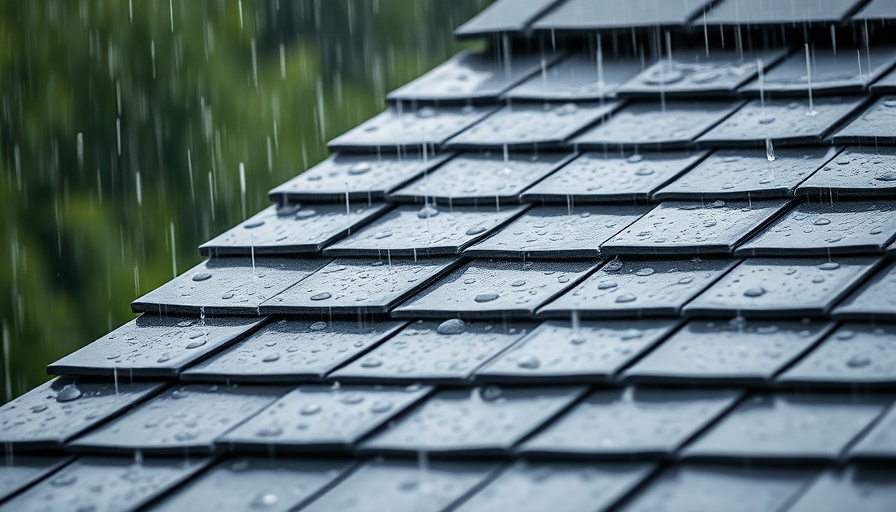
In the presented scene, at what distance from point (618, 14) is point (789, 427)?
7.59ft

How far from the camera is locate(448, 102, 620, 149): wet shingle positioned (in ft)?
11.5

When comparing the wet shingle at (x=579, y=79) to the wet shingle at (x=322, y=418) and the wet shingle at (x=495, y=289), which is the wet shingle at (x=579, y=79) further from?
the wet shingle at (x=322, y=418)

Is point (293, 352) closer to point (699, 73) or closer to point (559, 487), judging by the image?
point (559, 487)

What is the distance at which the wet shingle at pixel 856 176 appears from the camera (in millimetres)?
2863

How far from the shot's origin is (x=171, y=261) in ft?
44.8

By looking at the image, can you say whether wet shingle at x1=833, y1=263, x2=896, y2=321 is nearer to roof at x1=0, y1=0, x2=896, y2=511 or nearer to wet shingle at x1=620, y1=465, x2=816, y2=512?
roof at x1=0, y1=0, x2=896, y2=511

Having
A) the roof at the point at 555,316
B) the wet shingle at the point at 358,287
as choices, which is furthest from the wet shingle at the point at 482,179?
the wet shingle at the point at 358,287

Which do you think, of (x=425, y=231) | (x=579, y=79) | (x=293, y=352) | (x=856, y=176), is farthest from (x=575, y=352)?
(x=579, y=79)

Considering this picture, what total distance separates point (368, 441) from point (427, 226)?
3.19 feet

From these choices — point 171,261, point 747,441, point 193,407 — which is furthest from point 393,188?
point 171,261

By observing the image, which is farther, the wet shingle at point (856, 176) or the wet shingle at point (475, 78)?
the wet shingle at point (475, 78)

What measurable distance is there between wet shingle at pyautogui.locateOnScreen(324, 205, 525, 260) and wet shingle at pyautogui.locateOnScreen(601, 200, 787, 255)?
0.38 meters

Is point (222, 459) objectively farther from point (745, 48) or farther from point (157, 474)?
point (745, 48)

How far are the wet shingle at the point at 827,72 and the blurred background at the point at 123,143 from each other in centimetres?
1026
